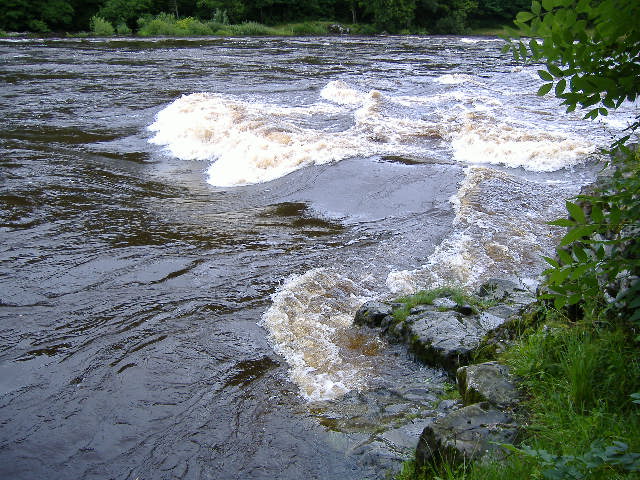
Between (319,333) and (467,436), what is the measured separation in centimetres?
251

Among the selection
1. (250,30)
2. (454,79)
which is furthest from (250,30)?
(454,79)

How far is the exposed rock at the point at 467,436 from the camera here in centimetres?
305

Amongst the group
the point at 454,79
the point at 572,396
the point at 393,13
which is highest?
the point at 393,13

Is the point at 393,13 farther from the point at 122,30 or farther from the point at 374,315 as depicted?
the point at 374,315

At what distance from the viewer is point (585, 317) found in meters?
3.59

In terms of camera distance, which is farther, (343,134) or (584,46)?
(343,134)

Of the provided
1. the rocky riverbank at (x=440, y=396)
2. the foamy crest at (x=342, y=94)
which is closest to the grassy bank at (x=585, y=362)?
the rocky riverbank at (x=440, y=396)

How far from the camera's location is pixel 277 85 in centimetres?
2044

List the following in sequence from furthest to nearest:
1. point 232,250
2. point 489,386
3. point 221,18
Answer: point 221,18, point 232,250, point 489,386

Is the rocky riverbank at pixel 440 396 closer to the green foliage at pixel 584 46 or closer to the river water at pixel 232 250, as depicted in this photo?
the river water at pixel 232 250

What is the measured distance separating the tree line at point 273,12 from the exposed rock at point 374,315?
173ft

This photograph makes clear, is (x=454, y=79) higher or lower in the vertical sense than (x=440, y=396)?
higher

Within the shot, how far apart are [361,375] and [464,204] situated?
4907 millimetres

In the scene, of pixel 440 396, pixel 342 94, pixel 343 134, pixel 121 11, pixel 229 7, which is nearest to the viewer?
pixel 440 396
